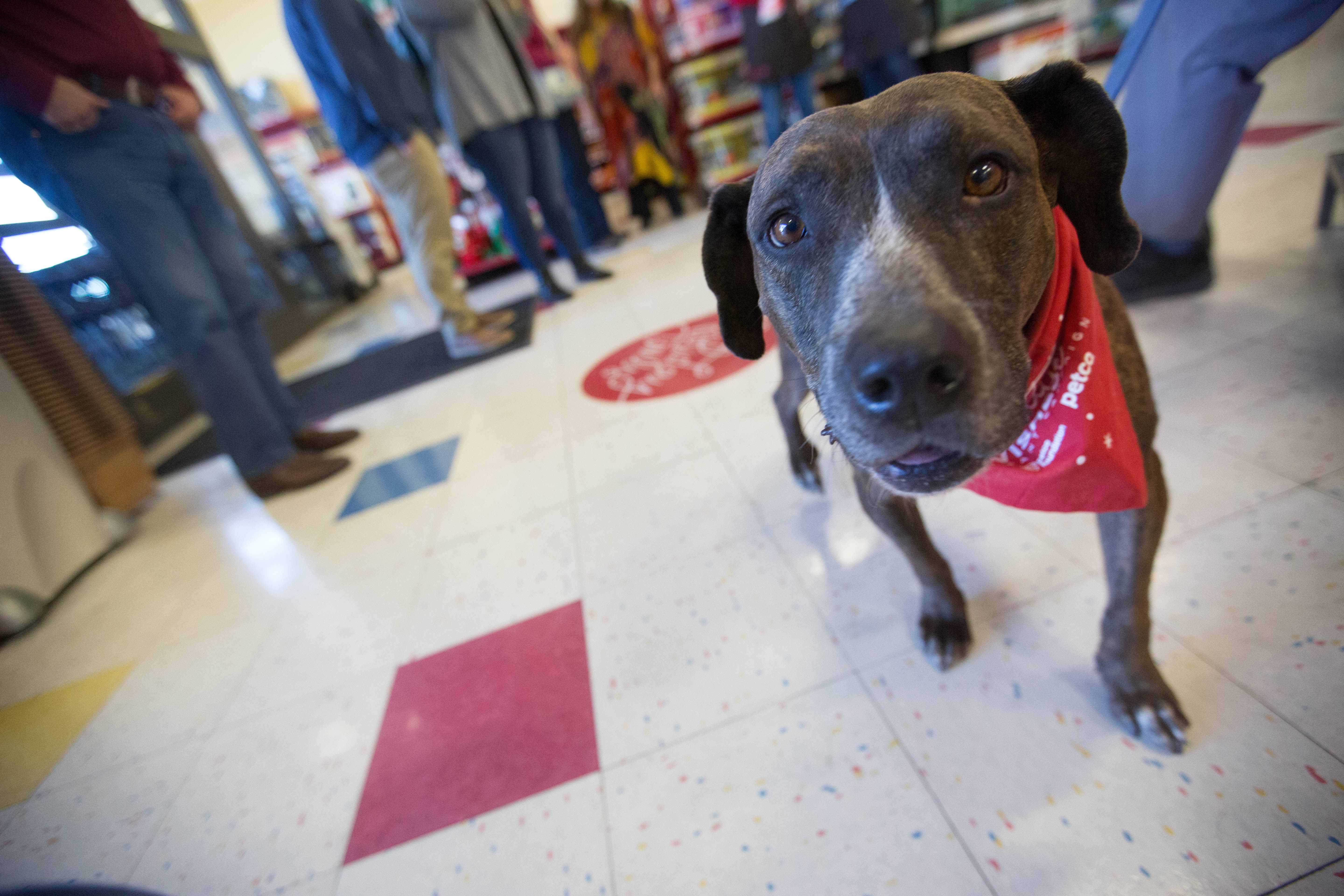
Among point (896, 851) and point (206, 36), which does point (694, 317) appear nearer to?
point (896, 851)

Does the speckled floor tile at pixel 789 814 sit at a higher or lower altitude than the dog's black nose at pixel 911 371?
lower

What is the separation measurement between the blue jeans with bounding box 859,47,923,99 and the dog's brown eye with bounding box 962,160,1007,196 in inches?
209

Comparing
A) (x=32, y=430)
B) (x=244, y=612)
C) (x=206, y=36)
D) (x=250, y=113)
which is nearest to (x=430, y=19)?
(x=32, y=430)

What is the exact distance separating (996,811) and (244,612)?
8.22ft

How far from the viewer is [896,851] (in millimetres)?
908

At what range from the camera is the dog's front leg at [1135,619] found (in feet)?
3.16

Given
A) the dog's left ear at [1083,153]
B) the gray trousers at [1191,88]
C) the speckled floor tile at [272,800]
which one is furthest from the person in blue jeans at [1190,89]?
the speckled floor tile at [272,800]

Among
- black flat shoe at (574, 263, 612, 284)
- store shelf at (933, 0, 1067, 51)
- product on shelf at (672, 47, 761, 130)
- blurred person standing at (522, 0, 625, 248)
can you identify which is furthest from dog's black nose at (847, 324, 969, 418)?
store shelf at (933, 0, 1067, 51)

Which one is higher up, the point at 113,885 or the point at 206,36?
the point at 206,36

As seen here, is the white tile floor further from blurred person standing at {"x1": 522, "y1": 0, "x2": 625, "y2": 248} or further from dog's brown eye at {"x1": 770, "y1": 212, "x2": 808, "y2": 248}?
blurred person standing at {"x1": 522, "y1": 0, "x2": 625, "y2": 248}

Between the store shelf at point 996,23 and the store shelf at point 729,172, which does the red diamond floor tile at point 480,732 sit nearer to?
the store shelf at point 729,172

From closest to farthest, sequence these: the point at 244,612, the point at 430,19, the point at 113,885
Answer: the point at 113,885 < the point at 244,612 < the point at 430,19

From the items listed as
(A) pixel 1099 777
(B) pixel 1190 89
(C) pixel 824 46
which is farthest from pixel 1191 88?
(C) pixel 824 46

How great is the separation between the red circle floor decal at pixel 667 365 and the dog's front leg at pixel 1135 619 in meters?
1.81
